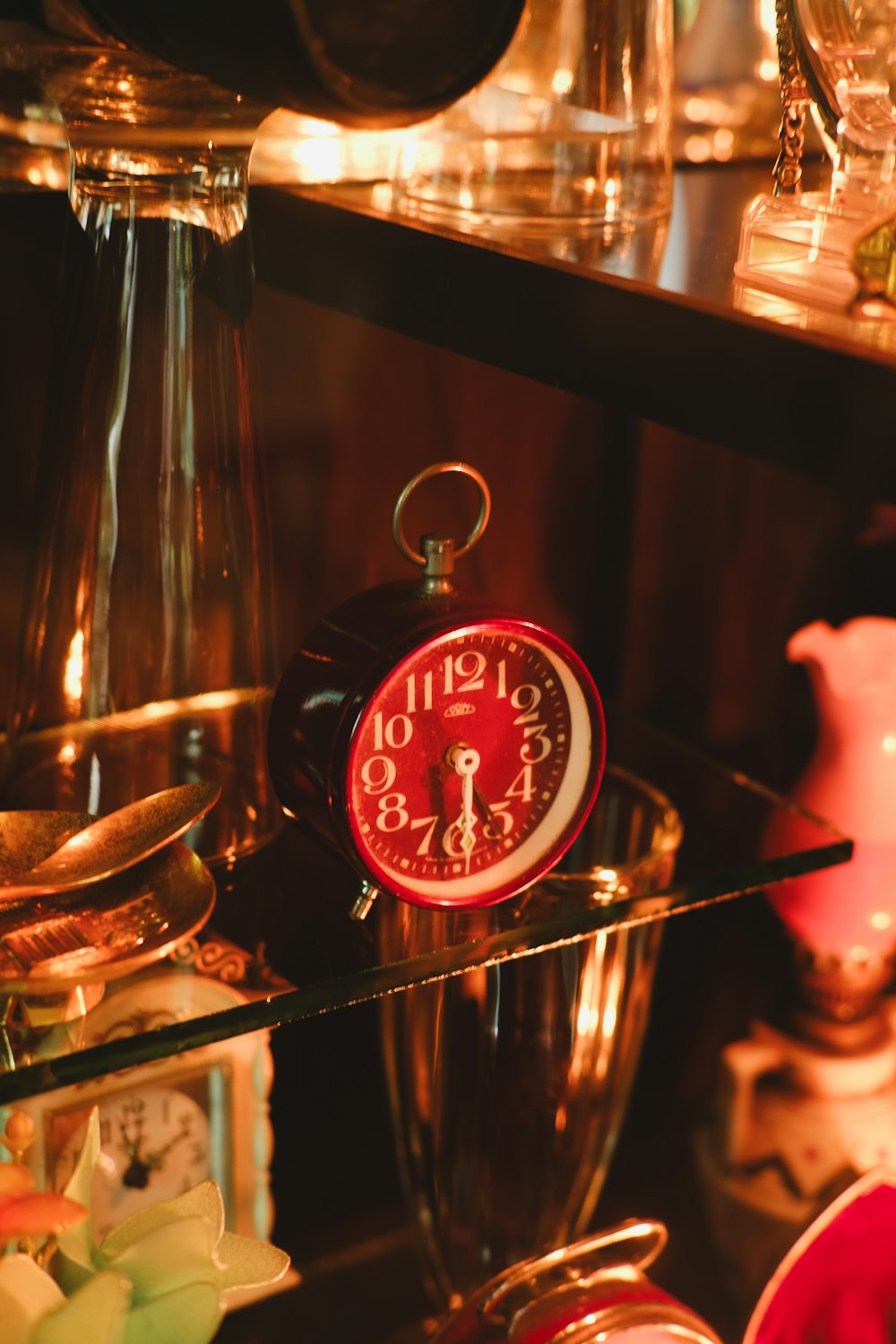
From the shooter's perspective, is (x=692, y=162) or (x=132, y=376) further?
(x=692, y=162)

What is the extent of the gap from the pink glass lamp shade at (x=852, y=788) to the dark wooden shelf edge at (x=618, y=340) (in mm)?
281

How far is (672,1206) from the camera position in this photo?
891 mm

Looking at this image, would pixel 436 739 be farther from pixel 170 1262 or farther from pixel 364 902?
pixel 170 1262

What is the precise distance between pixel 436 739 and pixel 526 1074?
0.70 ft

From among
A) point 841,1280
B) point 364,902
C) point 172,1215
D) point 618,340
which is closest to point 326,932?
point 364,902

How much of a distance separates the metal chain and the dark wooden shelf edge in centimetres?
8

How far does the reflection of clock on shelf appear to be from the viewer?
0.69 meters

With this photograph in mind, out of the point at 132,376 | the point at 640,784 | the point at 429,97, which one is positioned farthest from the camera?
the point at 640,784

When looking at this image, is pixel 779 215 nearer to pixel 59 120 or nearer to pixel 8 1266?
pixel 59 120

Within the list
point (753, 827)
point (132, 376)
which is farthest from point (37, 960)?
point (753, 827)

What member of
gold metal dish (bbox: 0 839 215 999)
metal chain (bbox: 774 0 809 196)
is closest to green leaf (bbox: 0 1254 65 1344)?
gold metal dish (bbox: 0 839 215 999)

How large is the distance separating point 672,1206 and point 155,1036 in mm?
508

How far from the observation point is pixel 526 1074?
0.68m

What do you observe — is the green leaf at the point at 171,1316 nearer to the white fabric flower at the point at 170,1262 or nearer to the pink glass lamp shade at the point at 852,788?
the white fabric flower at the point at 170,1262
